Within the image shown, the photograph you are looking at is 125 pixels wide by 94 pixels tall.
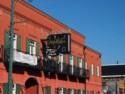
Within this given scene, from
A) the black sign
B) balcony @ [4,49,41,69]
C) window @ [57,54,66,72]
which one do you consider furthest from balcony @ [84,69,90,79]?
balcony @ [4,49,41,69]

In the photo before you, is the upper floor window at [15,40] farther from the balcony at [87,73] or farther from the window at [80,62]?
the balcony at [87,73]

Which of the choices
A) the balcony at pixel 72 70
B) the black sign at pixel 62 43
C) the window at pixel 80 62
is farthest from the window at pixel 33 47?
the window at pixel 80 62

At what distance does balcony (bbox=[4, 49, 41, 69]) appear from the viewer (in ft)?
92.0

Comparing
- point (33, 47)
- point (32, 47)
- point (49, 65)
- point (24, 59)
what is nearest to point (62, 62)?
point (49, 65)

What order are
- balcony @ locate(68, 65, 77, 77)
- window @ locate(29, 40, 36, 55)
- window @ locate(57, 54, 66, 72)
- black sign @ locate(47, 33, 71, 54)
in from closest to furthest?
1. window @ locate(29, 40, 36, 55)
2. black sign @ locate(47, 33, 71, 54)
3. window @ locate(57, 54, 66, 72)
4. balcony @ locate(68, 65, 77, 77)

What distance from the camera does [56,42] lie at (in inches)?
1315

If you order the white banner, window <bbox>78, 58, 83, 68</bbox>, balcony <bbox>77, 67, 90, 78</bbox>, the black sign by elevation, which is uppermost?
the black sign

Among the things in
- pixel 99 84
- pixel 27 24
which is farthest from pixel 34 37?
pixel 99 84

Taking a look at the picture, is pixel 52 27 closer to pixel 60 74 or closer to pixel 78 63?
pixel 60 74

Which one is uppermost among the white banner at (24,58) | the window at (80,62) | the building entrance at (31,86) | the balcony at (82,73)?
the window at (80,62)

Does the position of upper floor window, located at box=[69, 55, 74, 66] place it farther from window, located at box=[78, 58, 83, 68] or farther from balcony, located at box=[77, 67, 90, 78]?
window, located at box=[78, 58, 83, 68]

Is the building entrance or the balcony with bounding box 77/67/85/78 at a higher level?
the balcony with bounding box 77/67/85/78

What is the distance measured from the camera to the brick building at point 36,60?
2828cm

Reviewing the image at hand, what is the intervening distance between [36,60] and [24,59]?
205 cm
